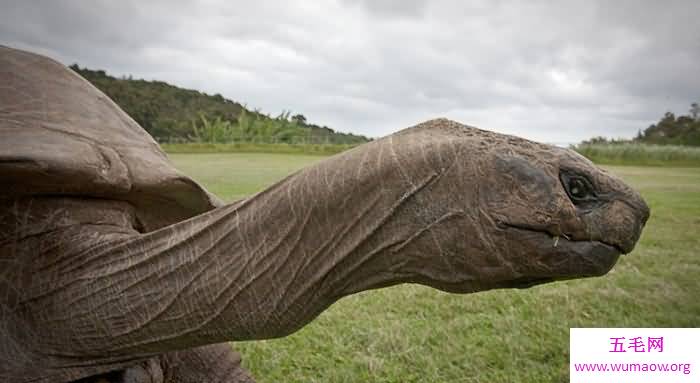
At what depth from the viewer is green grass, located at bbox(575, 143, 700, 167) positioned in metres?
12.5

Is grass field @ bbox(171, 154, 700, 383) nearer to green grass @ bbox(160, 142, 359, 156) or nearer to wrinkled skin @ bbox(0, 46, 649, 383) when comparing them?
wrinkled skin @ bbox(0, 46, 649, 383)

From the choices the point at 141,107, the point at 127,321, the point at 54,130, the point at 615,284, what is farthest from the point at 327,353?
the point at 141,107

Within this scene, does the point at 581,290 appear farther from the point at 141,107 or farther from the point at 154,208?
the point at 141,107

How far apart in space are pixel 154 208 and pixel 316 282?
71cm

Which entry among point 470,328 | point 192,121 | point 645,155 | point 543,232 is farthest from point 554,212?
point 192,121

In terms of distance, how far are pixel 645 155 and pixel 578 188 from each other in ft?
48.5

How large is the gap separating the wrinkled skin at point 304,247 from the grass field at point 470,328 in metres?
0.92

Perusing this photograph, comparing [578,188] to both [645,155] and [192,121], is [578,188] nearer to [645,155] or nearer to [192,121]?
A: [645,155]

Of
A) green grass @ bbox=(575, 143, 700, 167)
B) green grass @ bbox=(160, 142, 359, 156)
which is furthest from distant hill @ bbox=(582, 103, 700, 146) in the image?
green grass @ bbox=(160, 142, 359, 156)

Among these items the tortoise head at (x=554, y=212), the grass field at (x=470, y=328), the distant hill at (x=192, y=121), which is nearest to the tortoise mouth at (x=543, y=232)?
the tortoise head at (x=554, y=212)

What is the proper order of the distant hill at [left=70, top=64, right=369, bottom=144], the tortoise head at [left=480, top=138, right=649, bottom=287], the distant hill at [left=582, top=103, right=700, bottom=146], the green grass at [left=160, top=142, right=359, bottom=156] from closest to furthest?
the tortoise head at [left=480, top=138, right=649, bottom=287] → the distant hill at [left=582, top=103, right=700, bottom=146] → the green grass at [left=160, top=142, right=359, bottom=156] → the distant hill at [left=70, top=64, right=369, bottom=144]

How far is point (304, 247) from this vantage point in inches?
30.4

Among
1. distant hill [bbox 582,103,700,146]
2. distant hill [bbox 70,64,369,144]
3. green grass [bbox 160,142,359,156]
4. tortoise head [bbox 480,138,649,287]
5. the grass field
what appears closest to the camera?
tortoise head [bbox 480,138,649,287]

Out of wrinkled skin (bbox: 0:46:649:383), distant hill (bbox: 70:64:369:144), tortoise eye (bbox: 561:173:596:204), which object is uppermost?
distant hill (bbox: 70:64:369:144)
